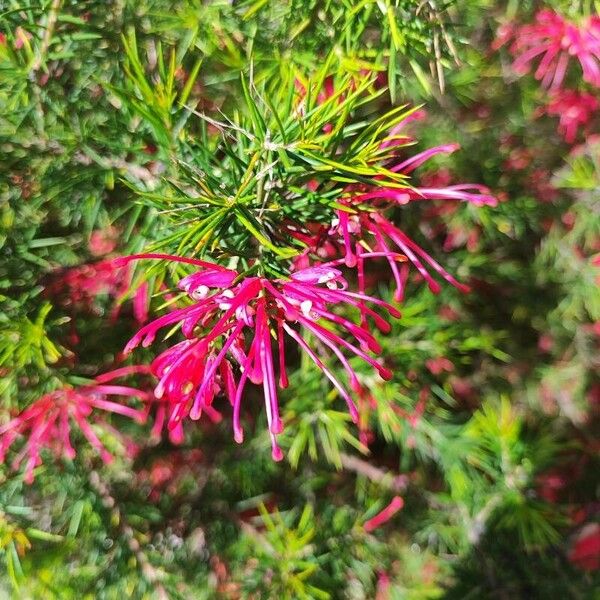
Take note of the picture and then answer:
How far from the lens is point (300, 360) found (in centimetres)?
85

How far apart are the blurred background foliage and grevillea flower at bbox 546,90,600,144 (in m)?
0.04

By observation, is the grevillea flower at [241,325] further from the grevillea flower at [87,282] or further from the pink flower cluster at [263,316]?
the grevillea flower at [87,282]

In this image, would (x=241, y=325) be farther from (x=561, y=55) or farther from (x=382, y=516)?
(x=561, y=55)

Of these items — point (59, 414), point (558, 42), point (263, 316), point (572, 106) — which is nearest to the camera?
point (263, 316)

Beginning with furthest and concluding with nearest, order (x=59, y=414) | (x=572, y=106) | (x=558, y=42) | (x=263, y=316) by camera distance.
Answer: (x=572, y=106)
(x=558, y=42)
(x=59, y=414)
(x=263, y=316)

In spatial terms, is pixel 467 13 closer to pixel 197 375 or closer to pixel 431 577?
pixel 197 375

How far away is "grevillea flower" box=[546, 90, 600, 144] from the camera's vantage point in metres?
0.90

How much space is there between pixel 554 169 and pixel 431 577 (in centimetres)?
65

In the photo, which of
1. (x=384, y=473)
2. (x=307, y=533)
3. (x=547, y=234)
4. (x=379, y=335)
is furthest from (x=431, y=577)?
(x=547, y=234)

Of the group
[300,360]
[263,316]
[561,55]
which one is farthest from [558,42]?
[263,316]

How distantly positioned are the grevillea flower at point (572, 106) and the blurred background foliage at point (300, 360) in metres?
0.04

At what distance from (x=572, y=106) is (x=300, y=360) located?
54cm

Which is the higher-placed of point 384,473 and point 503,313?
point 503,313

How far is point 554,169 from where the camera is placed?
989mm
